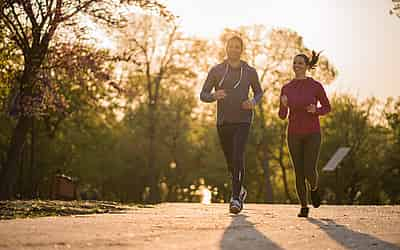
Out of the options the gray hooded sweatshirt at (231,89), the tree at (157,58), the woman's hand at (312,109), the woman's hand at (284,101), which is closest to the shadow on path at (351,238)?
the woman's hand at (312,109)

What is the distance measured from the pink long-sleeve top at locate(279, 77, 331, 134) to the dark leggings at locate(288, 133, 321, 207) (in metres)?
0.09

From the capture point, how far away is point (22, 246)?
18.7 ft

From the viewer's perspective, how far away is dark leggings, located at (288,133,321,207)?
33.3 feet

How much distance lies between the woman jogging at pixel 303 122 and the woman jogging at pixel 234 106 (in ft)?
2.12

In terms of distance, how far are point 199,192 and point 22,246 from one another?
57388 millimetres

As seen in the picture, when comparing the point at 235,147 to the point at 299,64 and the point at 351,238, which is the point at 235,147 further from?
the point at 351,238

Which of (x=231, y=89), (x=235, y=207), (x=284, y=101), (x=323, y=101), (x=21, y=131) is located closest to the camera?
(x=284, y=101)

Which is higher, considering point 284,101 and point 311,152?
point 284,101

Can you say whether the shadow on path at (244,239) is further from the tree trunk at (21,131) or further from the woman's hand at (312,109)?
the tree trunk at (21,131)

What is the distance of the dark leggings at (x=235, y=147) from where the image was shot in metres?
10.8

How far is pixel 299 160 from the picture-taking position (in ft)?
33.6

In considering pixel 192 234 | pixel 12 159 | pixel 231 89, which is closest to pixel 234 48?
pixel 231 89

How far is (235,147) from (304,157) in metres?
1.03

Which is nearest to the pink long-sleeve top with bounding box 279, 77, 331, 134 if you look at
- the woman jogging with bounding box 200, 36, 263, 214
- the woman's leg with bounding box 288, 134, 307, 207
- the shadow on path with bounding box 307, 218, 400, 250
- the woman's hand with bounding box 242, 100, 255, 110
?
the woman's leg with bounding box 288, 134, 307, 207
